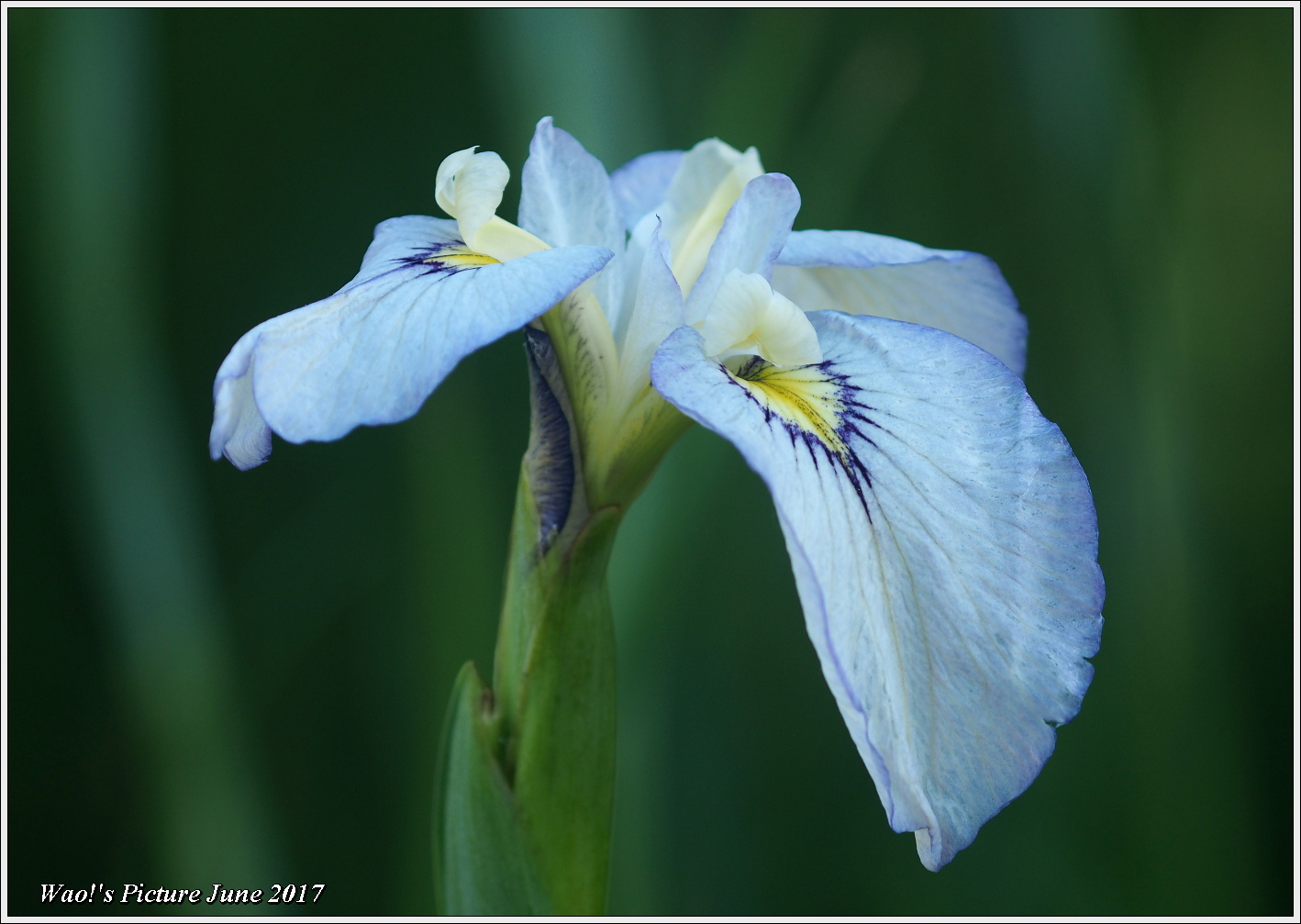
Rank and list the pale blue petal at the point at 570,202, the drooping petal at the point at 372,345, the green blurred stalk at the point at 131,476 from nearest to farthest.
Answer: the drooping petal at the point at 372,345 < the pale blue petal at the point at 570,202 < the green blurred stalk at the point at 131,476

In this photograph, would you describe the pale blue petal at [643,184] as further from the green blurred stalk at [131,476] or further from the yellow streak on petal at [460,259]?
the green blurred stalk at [131,476]

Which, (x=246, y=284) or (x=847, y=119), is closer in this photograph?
(x=847, y=119)

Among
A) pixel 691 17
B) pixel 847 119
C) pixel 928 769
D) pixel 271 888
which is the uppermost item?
pixel 691 17

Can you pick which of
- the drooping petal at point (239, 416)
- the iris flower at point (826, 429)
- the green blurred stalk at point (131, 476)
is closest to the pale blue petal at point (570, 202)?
the iris flower at point (826, 429)

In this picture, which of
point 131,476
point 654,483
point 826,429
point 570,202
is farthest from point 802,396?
point 131,476

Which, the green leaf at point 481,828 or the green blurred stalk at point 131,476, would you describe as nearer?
the green leaf at point 481,828

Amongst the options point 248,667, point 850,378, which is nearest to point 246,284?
point 248,667

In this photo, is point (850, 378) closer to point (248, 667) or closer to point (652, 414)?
point (652, 414)
